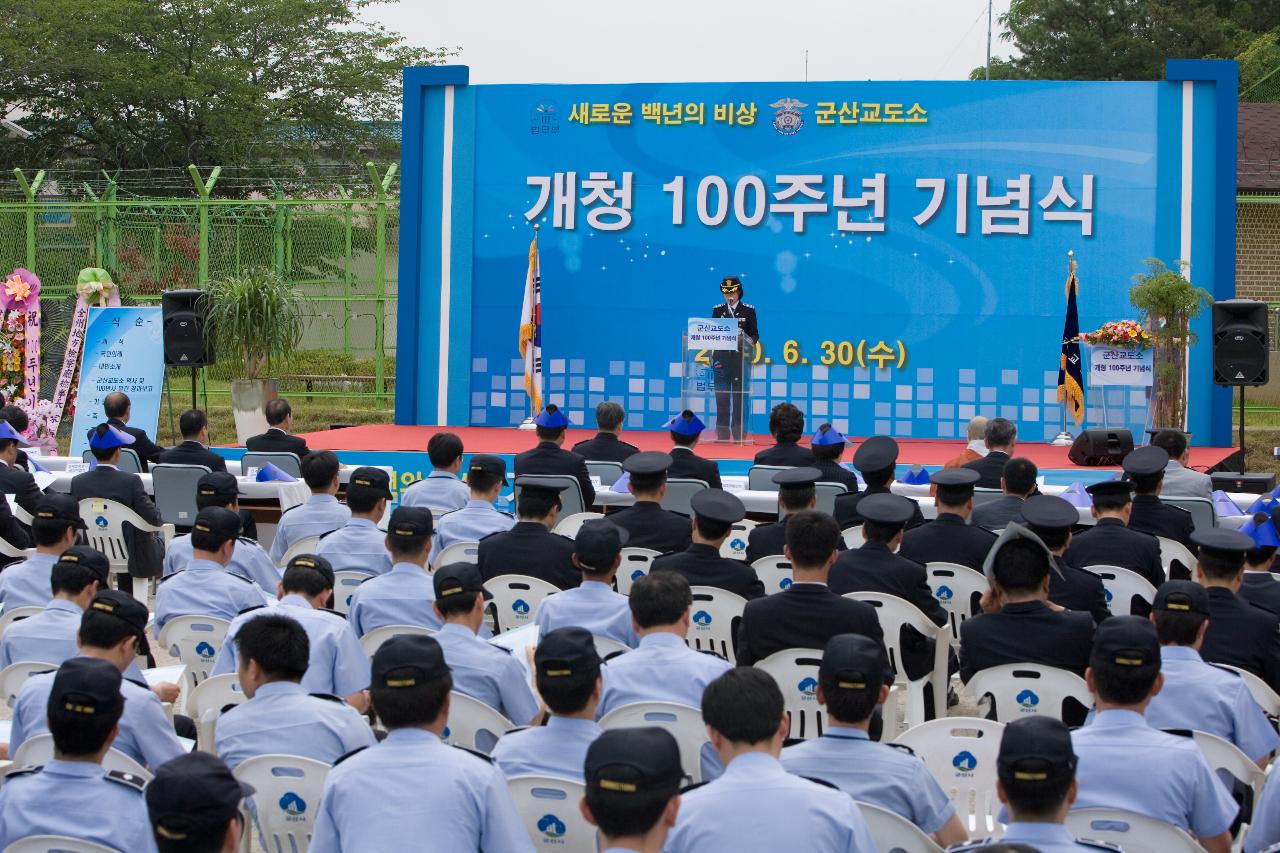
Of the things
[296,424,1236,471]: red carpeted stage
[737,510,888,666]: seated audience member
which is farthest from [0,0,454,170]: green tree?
[737,510,888,666]: seated audience member

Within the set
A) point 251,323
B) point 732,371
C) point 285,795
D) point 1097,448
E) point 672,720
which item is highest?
point 251,323

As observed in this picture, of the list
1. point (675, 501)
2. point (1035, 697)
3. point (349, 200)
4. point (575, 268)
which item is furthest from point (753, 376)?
point (1035, 697)

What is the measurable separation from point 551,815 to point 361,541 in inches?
115

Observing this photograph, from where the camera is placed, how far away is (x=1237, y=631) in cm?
462

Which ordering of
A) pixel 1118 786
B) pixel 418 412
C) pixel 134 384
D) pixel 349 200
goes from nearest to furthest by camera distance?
pixel 1118 786
pixel 134 384
pixel 418 412
pixel 349 200

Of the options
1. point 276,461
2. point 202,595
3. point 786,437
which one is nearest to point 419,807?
point 202,595

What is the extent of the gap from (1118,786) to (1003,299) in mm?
11350

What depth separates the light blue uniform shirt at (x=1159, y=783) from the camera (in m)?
3.27

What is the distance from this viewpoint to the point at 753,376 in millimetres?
14492

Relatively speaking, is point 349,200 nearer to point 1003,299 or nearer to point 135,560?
point 1003,299

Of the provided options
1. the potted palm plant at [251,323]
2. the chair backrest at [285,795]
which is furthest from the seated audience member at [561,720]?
the potted palm plant at [251,323]

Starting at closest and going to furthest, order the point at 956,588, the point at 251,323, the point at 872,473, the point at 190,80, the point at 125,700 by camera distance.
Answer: the point at 125,700
the point at 956,588
the point at 872,473
the point at 251,323
the point at 190,80

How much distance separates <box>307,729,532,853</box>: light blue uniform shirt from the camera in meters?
2.99

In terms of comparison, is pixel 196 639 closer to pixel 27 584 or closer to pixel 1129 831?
pixel 27 584
